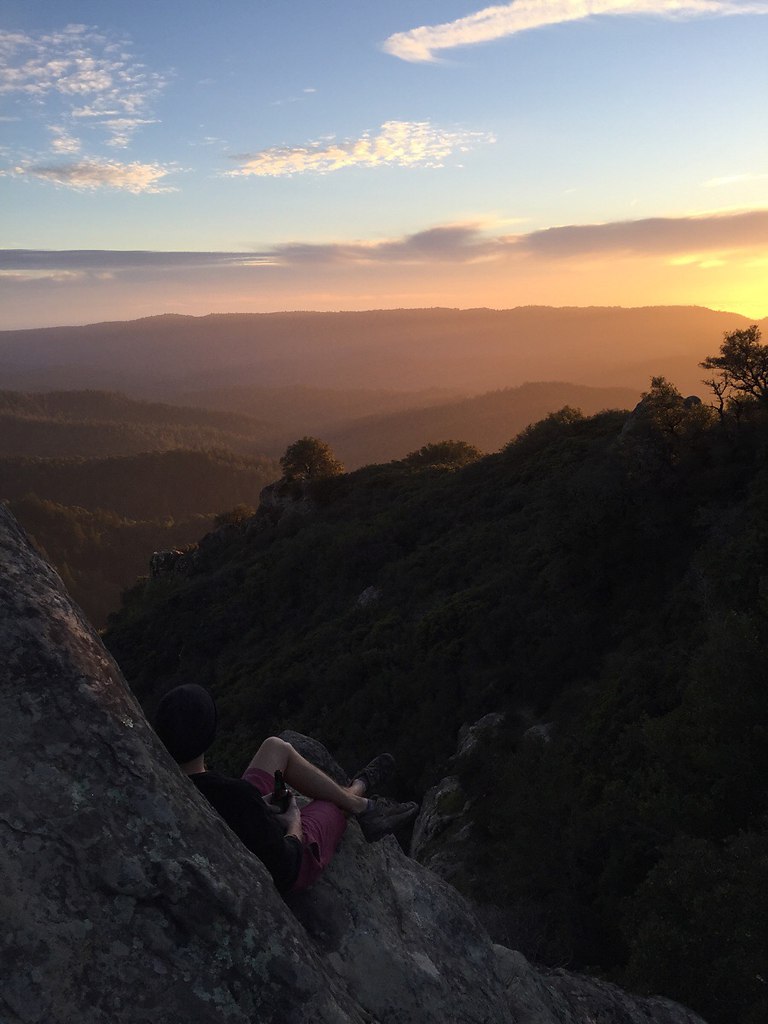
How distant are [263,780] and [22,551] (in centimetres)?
265

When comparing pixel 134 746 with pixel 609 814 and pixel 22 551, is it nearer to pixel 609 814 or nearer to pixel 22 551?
pixel 22 551

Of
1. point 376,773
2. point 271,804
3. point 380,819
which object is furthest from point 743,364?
point 271,804

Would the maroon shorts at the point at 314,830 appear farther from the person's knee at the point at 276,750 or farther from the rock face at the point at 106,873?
the rock face at the point at 106,873

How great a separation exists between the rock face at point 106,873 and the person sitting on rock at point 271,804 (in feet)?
2.01

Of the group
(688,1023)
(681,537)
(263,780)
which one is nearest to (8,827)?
(263,780)

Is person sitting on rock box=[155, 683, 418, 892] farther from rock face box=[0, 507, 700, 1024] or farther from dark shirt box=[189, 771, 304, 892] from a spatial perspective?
rock face box=[0, 507, 700, 1024]

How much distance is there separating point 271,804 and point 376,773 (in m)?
1.58

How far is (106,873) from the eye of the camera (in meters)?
3.76

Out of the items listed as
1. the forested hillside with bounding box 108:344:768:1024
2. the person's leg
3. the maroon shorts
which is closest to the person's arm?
the maroon shorts

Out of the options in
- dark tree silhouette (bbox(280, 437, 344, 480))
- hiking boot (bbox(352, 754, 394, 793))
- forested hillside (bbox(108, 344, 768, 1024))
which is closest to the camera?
hiking boot (bbox(352, 754, 394, 793))

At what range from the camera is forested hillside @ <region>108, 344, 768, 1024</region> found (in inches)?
517

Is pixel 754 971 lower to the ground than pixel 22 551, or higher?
lower

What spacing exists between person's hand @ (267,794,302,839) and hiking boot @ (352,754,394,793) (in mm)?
1355

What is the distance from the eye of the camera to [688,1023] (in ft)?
28.0
